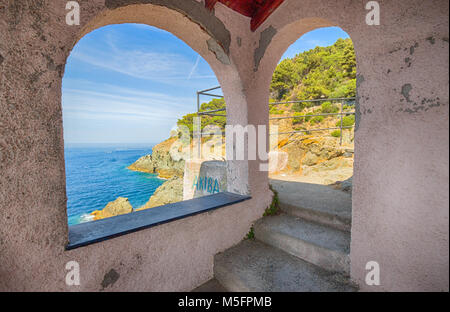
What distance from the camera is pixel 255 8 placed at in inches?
93.3

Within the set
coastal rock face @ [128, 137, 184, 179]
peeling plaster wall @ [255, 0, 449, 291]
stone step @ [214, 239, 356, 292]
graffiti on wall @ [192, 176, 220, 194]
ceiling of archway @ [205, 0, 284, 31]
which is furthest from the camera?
coastal rock face @ [128, 137, 184, 179]

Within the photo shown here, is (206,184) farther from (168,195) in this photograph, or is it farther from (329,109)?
(329,109)

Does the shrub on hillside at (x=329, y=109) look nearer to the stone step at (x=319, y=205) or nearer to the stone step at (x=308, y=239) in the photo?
the stone step at (x=319, y=205)

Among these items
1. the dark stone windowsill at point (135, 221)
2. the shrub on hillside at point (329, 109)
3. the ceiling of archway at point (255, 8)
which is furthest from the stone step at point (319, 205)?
the shrub on hillside at point (329, 109)

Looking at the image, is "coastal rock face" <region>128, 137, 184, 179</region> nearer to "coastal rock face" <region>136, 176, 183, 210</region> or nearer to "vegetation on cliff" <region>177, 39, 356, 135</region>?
"vegetation on cliff" <region>177, 39, 356, 135</region>

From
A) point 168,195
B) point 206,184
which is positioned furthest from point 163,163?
point 206,184

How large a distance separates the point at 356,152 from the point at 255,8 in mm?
2042

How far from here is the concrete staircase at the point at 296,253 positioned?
1750 millimetres

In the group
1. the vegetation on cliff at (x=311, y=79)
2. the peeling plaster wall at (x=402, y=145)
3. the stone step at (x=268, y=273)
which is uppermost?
the vegetation on cliff at (x=311, y=79)

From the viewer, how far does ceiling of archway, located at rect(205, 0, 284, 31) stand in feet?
7.16

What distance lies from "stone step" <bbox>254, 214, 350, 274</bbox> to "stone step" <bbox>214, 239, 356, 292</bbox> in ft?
0.22

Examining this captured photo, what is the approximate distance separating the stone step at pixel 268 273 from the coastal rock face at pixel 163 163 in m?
27.0

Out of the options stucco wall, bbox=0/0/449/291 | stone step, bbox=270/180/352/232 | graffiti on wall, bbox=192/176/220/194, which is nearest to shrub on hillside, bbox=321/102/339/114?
stone step, bbox=270/180/352/232

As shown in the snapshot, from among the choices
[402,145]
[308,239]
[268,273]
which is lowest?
[268,273]
